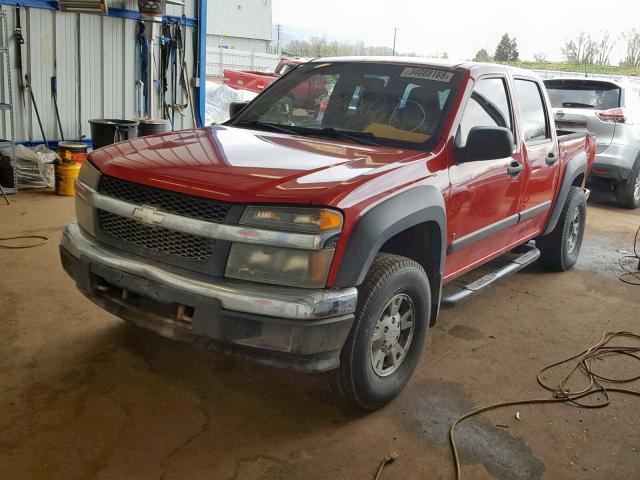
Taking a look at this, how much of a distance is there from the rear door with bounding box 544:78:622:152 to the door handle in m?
4.84

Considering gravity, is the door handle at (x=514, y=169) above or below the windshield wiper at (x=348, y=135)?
below

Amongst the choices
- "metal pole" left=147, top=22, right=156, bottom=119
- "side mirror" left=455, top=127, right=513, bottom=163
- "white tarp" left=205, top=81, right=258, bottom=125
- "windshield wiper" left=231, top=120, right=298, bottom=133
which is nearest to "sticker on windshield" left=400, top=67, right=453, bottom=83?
"side mirror" left=455, top=127, right=513, bottom=163

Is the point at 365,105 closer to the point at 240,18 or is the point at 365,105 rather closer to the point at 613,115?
the point at 613,115

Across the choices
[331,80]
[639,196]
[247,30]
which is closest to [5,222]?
[331,80]

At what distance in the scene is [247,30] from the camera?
37.2 m

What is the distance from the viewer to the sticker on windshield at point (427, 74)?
384cm

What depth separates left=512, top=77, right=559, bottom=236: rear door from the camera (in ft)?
15.0

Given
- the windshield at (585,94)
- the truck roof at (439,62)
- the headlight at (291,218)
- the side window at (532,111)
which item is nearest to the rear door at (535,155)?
the side window at (532,111)

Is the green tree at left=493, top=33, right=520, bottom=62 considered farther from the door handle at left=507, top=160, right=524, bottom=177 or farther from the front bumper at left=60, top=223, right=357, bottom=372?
the front bumper at left=60, top=223, right=357, bottom=372

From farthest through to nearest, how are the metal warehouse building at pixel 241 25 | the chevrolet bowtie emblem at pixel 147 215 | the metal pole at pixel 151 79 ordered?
the metal warehouse building at pixel 241 25 < the metal pole at pixel 151 79 < the chevrolet bowtie emblem at pixel 147 215

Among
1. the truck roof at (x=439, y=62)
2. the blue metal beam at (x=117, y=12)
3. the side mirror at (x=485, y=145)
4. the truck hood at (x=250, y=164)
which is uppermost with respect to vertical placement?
the blue metal beam at (x=117, y=12)

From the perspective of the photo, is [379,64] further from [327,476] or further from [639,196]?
[639,196]

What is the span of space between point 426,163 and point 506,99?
1.40 m

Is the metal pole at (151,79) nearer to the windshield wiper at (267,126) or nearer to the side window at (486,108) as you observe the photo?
the windshield wiper at (267,126)
